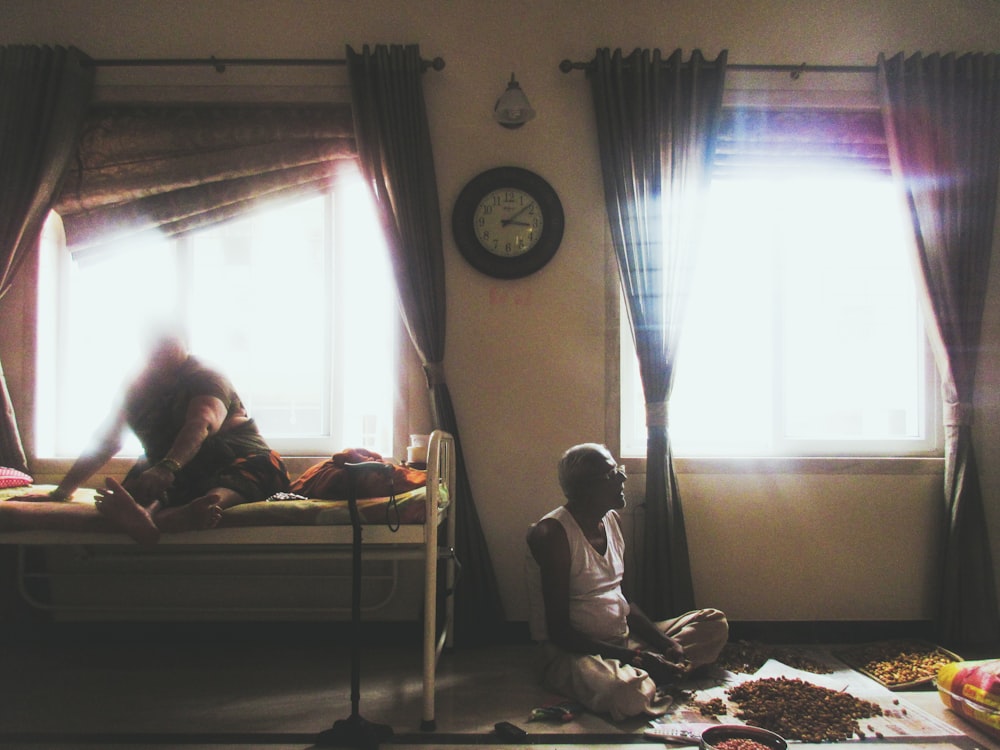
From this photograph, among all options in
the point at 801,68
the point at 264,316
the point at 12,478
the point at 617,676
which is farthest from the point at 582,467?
the point at 12,478

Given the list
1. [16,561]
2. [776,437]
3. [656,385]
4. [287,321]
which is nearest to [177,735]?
[16,561]

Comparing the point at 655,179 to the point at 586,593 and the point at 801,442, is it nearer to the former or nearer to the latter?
the point at 801,442

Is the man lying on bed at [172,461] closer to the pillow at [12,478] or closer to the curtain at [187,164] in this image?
the pillow at [12,478]

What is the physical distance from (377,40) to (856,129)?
238cm

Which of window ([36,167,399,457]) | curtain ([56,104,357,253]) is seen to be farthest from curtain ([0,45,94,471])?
window ([36,167,399,457])

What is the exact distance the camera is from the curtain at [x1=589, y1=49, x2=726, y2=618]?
349 centimetres

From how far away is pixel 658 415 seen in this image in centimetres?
349

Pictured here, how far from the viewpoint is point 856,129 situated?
3.65 metres

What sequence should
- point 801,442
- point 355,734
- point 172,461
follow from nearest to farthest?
point 355,734 < point 172,461 < point 801,442

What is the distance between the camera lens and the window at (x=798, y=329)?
3.72 metres

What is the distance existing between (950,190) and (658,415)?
178 centimetres

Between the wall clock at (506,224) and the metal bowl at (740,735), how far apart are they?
2112mm

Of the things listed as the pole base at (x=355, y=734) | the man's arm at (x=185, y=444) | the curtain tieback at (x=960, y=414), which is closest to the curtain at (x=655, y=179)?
the curtain tieback at (x=960, y=414)

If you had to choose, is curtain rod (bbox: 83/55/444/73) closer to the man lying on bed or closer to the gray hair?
the man lying on bed
